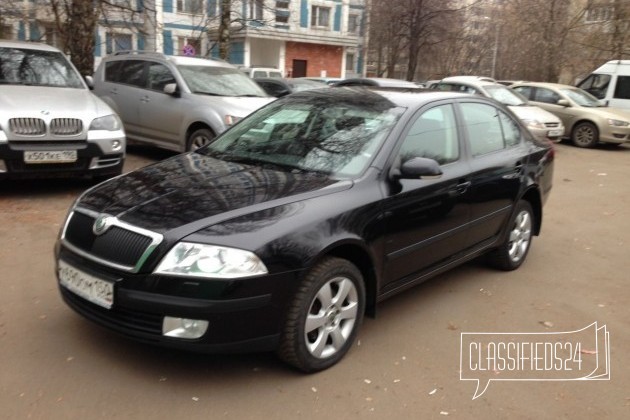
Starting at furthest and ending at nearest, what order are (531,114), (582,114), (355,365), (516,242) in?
(582,114)
(531,114)
(516,242)
(355,365)

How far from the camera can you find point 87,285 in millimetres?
3068

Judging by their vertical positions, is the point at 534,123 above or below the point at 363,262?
above

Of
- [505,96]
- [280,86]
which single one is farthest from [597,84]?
[280,86]

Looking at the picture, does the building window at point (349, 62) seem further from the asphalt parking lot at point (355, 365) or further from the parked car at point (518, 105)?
the asphalt parking lot at point (355, 365)

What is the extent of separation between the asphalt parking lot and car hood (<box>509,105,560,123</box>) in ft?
29.0

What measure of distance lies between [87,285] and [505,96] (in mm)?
13113

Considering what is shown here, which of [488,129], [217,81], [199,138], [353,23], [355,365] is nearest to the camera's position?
[355,365]

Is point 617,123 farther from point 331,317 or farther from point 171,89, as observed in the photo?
point 331,317

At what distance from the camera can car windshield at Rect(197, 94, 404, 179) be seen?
373 cm

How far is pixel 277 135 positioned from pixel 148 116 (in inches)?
227

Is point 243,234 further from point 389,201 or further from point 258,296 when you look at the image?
point 389,201

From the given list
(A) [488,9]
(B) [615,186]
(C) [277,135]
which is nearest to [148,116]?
(C) [277,135]

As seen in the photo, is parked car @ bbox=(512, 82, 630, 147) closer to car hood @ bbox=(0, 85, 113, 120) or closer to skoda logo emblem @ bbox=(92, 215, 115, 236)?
car hood @ bbox=(0, 85, 113, 120)

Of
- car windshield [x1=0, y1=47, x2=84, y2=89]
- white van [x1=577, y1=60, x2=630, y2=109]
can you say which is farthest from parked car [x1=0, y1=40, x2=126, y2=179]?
white van [x1=577, y1=60, x2=630, y2=109]
